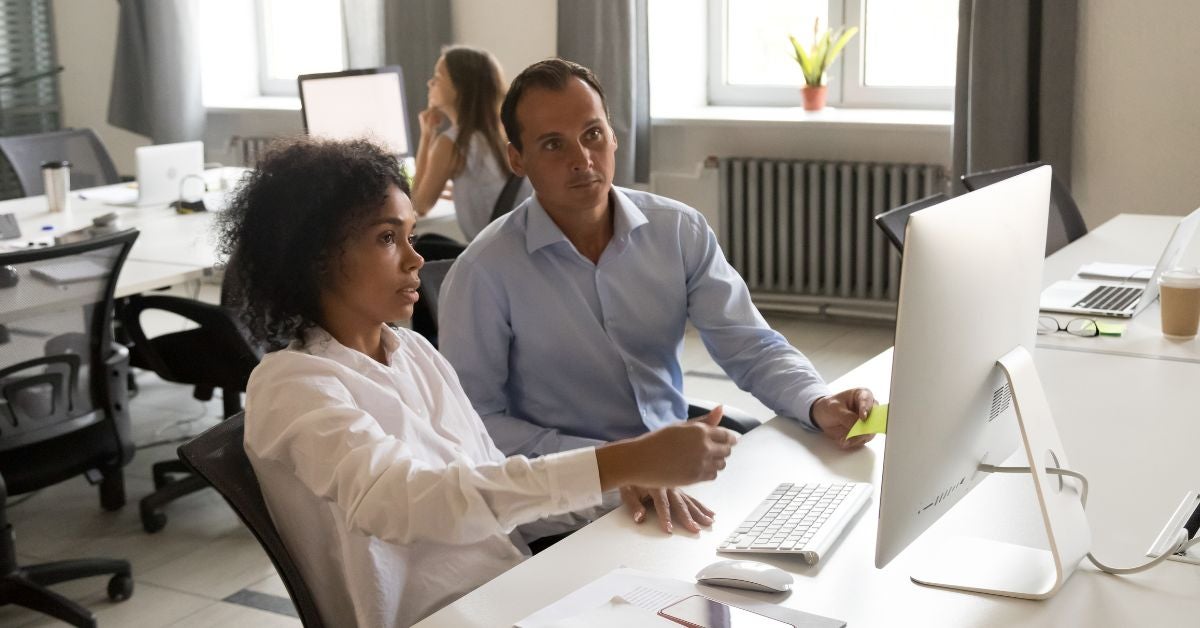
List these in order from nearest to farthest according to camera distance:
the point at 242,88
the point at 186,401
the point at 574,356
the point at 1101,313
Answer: the point at 574,356, the point at 1101,313, the point at 186,401, the point at 242,88

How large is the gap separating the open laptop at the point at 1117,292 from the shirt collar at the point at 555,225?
0.93 metres

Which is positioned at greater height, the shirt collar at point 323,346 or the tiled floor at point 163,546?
the shirt collar at point 323,346

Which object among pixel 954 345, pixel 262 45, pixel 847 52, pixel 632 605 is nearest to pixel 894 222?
pixel 954 345

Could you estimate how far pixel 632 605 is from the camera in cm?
132

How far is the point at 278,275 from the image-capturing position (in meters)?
1.55

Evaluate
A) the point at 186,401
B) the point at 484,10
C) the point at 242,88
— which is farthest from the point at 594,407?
the point at 242,88

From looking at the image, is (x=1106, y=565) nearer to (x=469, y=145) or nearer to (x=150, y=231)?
(x=469, y=145)

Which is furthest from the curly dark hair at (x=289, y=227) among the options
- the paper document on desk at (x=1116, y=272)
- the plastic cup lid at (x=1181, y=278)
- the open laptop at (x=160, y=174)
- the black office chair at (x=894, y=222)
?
the open laptop at (x=160, y=174)

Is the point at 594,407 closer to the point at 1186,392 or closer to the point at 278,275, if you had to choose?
the point at 278,275

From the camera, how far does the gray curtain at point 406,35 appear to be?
5.74m

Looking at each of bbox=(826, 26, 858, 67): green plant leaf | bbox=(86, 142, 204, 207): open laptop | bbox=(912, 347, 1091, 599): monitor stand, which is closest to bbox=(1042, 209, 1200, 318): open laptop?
bbox=(912, 347, 1091, 599): monitor stand

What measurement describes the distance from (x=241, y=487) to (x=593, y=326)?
2.90 feet

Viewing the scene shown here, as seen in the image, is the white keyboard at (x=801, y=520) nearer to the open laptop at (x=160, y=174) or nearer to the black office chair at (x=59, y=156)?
the open laptop at (x=160, y=174)

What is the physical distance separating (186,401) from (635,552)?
3.35 meters
